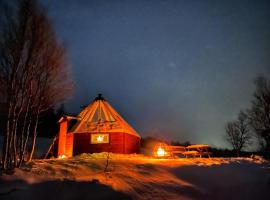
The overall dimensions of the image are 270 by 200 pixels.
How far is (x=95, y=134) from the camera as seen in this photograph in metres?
20.7

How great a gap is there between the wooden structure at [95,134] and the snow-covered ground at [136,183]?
29.0 feet

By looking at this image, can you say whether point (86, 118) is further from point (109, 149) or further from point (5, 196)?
point (5, 196)

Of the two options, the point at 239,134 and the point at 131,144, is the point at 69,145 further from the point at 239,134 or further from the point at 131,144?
the point at 239,134

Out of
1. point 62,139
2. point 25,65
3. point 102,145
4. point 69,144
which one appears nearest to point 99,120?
point 102,145

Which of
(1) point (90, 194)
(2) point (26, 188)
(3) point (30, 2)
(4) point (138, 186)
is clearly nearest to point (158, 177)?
(4) point (138, 186)

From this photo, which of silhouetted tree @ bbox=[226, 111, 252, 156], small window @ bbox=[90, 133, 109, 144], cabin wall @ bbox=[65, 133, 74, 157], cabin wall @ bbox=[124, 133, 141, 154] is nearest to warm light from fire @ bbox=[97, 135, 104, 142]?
small window @ bbox=[90, 133, 109, 144]

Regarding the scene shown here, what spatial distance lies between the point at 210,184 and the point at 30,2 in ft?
34.5

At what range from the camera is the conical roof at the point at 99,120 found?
20.8 meters

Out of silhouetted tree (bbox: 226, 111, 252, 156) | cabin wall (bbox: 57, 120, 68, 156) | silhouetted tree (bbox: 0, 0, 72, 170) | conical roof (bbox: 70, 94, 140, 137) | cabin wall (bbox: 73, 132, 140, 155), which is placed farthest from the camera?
silhouetted tree (bbox: 226, 111, 252, 156)

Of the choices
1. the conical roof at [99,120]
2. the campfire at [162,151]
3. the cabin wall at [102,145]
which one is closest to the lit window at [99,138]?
the cabin wall at [102,145]

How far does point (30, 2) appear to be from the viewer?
35.2 ft

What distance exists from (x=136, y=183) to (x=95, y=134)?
12.5 meters

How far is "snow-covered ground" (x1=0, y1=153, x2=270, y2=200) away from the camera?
7160 millimetres

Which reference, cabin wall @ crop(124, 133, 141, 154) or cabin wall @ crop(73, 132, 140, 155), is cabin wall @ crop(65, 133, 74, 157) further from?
cabin wall @ crop(124, 133, 141, 154)
